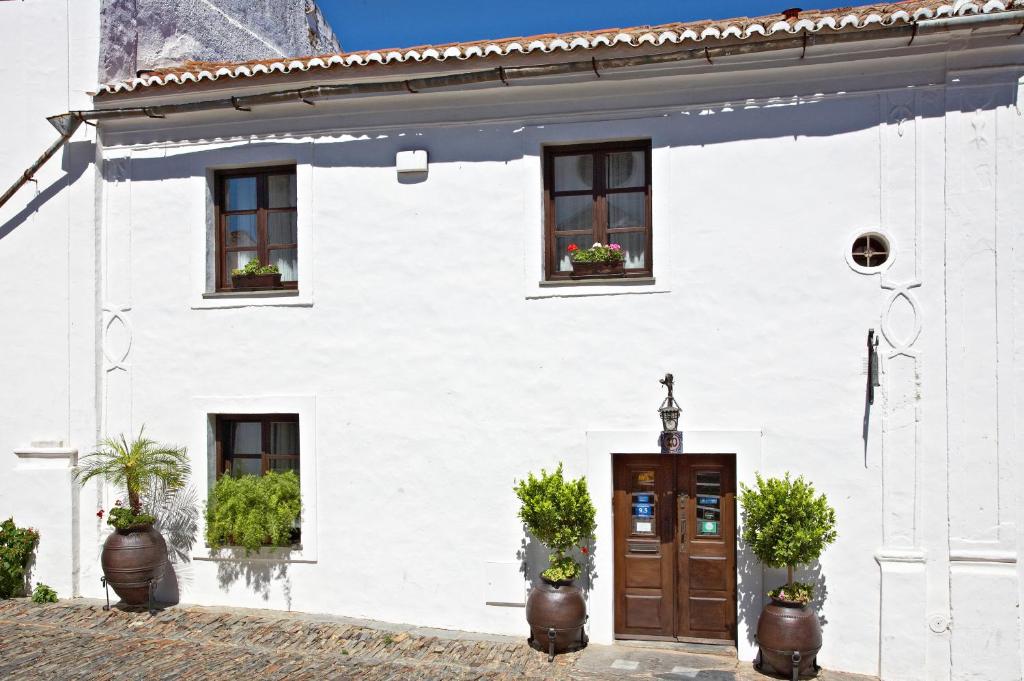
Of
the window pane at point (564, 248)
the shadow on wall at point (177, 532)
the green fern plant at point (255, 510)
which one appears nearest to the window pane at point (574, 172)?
the window pane at point (564, 248)

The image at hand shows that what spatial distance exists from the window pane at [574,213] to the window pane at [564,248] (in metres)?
0.12

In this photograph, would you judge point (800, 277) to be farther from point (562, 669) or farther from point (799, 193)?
point (562, 669)

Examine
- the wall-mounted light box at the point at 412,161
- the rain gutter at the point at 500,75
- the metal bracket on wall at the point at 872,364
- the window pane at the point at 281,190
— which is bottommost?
the metal bracket on wall at the point at 872,364

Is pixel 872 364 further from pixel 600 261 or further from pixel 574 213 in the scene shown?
pixel 574 213

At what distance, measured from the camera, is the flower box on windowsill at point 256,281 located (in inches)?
364

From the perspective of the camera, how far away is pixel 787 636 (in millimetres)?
7301

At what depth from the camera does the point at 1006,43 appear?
7.33 m

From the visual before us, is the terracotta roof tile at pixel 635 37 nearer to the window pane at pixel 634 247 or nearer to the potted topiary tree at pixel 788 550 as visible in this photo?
the window pane at pixel 634 247

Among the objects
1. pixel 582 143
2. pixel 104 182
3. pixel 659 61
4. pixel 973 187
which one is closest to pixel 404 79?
pixel 582 143

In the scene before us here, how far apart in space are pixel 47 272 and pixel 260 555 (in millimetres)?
3935

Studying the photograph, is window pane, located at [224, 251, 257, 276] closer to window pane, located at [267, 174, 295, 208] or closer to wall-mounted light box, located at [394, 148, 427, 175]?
window pane, located at [267, 174, 295, 208]

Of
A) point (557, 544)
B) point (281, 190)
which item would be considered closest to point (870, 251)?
point (557, 544)

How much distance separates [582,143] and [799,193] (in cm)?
208

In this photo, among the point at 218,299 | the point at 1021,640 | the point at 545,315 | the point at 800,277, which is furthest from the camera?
the point at 218,299
